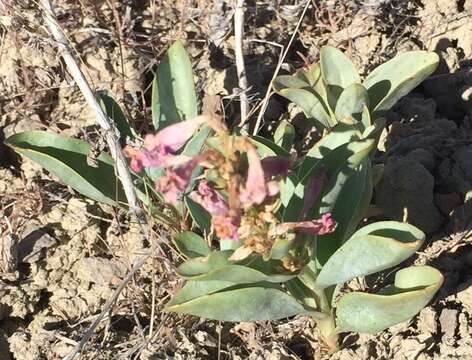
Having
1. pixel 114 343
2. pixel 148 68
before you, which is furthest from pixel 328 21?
pixel 114 343

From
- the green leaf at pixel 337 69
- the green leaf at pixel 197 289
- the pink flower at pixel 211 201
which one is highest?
the green leaf at pixel 337 69

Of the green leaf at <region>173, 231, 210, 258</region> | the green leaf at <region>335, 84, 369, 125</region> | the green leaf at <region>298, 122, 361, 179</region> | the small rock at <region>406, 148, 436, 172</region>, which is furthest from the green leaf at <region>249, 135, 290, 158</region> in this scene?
the small rock at <region>406, 148, 436, 172</region>

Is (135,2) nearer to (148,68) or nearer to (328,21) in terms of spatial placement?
(148,68)

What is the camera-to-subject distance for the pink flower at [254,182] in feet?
5.53

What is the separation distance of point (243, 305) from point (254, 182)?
482 mm

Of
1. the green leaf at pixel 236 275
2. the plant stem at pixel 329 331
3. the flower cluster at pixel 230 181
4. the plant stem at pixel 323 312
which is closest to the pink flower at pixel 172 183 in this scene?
the flower cluster at pixel 230 181

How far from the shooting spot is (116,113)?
275 cm

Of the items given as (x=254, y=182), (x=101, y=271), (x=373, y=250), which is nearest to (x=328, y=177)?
(x=373, y=250)

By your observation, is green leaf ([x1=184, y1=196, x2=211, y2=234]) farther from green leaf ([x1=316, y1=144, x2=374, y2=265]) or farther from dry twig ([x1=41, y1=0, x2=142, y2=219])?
green leaf ([x1=316, y1=144, x2=374, y2=265])

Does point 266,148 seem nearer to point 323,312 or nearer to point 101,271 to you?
point 323,312

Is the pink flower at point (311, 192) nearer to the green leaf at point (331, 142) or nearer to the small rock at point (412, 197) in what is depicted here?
the green leaf at point (331, 142)

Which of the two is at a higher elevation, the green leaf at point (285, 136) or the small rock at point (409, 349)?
the green leaf at point (285, 136)

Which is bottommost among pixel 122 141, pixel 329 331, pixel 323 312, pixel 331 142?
pixel 329 331

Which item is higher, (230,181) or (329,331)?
(230,181)
